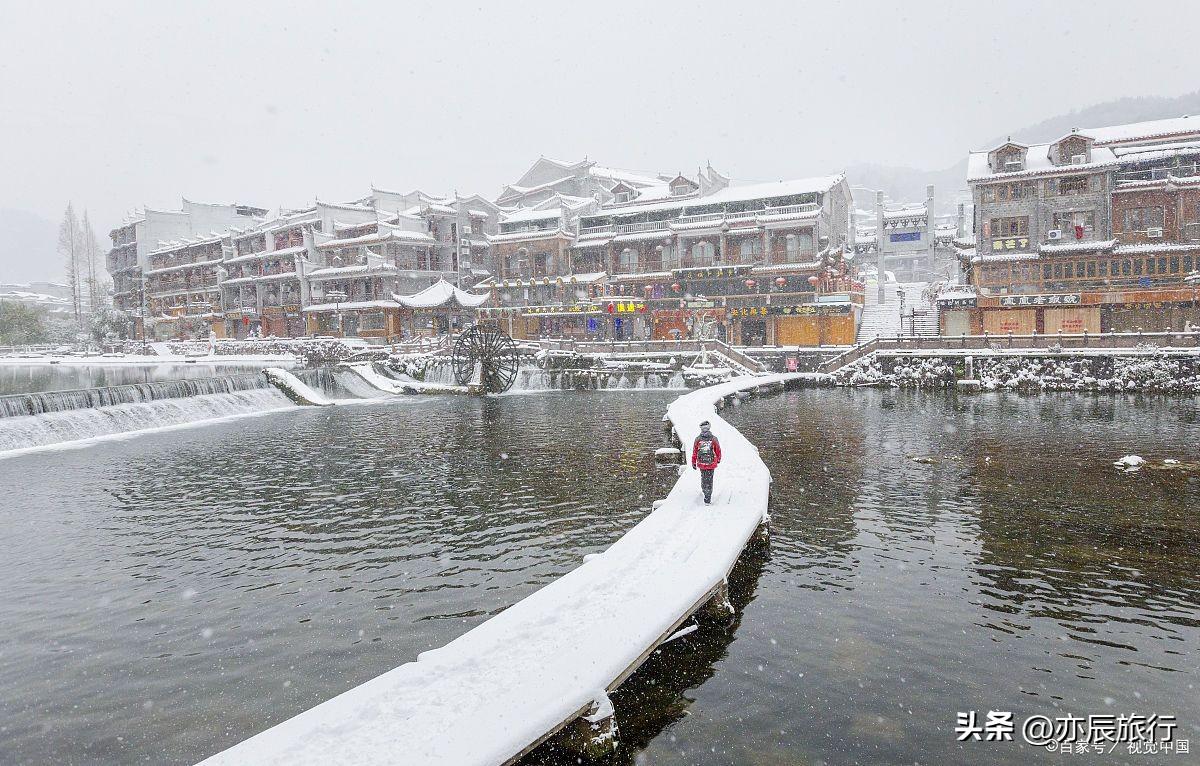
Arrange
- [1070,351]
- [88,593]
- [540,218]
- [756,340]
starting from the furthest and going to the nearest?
[540,218] < [756,340] < [1070,351] < [88,593]

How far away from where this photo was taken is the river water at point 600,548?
29.7ft

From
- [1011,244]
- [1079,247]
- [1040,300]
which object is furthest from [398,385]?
[1079,247]

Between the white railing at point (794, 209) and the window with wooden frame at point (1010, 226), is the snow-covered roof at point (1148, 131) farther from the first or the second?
the white railing at point (794, 209)

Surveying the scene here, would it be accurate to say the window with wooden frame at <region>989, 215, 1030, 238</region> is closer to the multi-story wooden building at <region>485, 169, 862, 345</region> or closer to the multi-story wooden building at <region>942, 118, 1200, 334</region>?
the multi-story wooden building at <region>942, 118, 1200, 334</region>

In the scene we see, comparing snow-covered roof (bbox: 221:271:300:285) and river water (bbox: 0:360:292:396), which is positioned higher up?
snow-covered roof (bbox: 221:271:300:285)

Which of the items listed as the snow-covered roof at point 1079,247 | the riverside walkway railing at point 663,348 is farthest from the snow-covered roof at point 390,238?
the snow-covered roof at point 1079,247

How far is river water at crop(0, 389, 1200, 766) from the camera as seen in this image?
905cm

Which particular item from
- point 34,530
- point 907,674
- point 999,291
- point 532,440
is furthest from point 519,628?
point 999,291

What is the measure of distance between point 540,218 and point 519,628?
64750 mm

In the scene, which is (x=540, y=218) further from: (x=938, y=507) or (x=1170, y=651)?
(x=1170, y=651)

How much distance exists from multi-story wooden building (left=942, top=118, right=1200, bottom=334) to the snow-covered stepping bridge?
160 ft

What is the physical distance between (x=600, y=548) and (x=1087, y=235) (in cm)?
5299

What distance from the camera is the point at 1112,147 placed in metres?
55.4

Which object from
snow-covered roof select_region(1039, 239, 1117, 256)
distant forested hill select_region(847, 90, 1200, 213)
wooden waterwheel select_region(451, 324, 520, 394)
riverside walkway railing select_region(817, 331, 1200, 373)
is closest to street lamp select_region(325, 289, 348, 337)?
wooden waterwheel select_region(451, 324, 520, 394)
